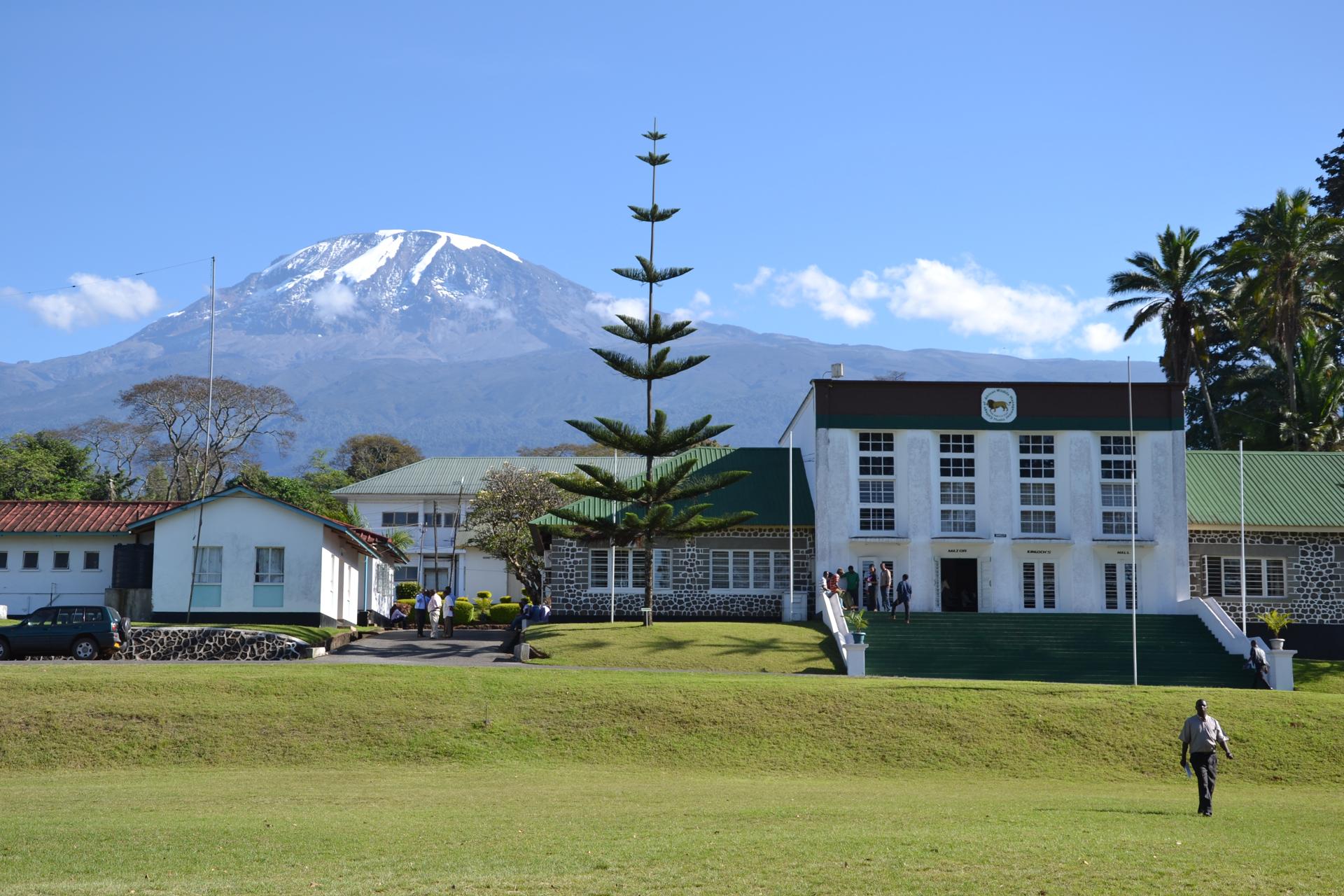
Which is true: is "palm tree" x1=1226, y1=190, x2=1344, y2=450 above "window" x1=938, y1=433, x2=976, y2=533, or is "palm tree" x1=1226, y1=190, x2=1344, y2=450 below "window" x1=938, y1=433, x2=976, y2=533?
above

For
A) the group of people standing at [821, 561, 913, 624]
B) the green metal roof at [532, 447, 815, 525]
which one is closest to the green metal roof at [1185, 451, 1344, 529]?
the group of people standing at [821, 561, 913, 624]

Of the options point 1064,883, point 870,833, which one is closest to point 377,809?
point 870,833

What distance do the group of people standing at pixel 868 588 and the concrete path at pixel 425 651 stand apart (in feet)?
28.3

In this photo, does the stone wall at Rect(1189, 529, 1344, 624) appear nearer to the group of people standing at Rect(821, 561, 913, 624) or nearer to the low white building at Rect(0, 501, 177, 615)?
the group of people standing at Rect(821, 561, 913, 624)

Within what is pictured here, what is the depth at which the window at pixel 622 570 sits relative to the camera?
37.9 m

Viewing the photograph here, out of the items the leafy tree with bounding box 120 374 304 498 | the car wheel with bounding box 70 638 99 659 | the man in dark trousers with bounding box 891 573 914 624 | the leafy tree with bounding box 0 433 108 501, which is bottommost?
the car wheel with bounding box 70 638 99 659

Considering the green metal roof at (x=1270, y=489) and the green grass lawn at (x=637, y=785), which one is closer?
the green grass lawn at (x=637, y=785)

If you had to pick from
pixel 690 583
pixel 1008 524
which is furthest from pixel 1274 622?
pixel 690 583

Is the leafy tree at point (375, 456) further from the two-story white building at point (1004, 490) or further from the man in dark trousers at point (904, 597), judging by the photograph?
the man in dark trousers at point (904, 597)

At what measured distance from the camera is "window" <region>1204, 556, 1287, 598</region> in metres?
37.3

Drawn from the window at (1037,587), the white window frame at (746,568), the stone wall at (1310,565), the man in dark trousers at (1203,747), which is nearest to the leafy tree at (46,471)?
the white window frame at (746,568)

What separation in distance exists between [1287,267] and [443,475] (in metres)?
43.4

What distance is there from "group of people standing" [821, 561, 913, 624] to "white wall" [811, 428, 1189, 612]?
0.76m

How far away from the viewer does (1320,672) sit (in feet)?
97.6
